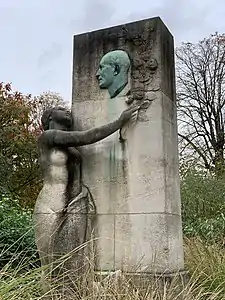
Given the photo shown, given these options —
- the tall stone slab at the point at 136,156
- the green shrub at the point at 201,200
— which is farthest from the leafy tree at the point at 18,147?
the tall stone slab at the point at 136,156

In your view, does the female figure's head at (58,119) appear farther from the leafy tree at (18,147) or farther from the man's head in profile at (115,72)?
the leafy tree at (18,147)

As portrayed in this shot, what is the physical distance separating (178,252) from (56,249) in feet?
3.49

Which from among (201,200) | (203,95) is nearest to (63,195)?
(201,200)

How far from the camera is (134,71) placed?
13.6 ft

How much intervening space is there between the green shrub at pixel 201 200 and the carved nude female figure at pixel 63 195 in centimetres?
389

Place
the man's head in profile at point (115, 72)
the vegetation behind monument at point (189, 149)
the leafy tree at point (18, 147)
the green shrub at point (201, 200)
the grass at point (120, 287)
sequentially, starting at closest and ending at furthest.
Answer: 1. the grass at point (120, 287)
2. the man's head in profile at point (115, 72)
3. the vegetation behind monument at point (189, 149)
4. the green shrub at point (201, 200)
5. the leafy tree at point (18, 147)

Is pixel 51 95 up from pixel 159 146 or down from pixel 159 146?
up

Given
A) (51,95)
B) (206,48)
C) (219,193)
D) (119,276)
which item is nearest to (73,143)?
(119,276)

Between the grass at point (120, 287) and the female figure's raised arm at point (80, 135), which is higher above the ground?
the female figure's raised arm at point (80, 135)

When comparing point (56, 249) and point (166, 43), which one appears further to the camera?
point (166, 43)

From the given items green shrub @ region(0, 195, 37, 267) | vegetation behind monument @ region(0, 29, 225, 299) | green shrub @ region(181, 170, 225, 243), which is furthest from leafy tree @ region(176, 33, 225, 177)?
green shrub @ region(0, 195, 37, 267)

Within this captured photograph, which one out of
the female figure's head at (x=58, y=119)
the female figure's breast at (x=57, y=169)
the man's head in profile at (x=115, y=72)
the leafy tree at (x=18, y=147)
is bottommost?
the female figure's breast at (x=57, y=169)

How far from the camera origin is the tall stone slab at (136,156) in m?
3.84

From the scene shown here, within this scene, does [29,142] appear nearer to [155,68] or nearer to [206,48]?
[206,48]
